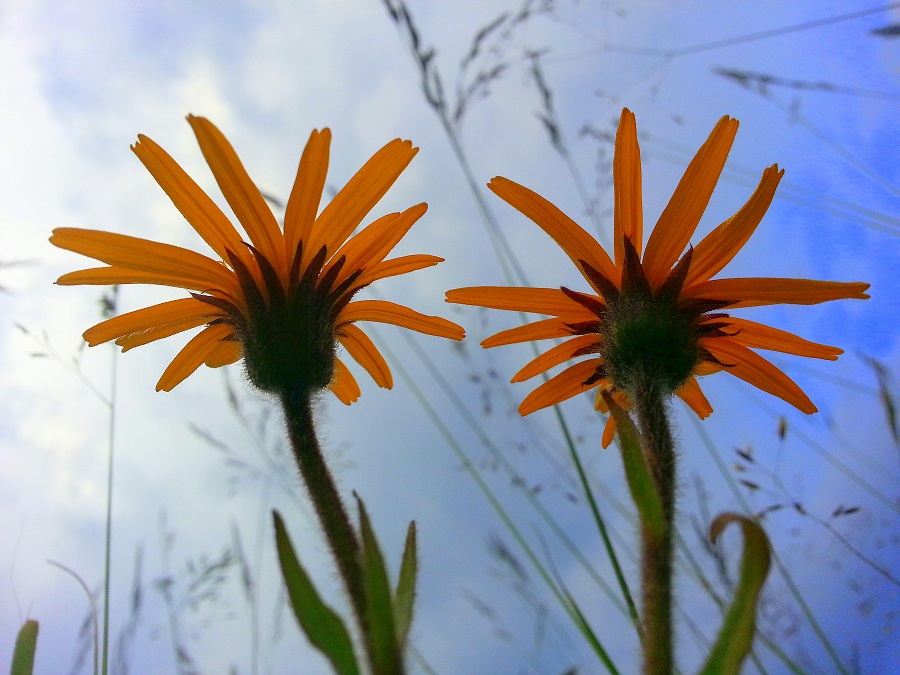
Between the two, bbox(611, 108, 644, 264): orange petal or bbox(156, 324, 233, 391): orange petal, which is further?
bbox(156, 324, 233, 391): orange petal

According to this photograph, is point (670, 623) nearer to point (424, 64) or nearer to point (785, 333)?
point (785, 333)

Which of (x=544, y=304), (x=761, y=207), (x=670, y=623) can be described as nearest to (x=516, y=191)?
(x=544, y=304)

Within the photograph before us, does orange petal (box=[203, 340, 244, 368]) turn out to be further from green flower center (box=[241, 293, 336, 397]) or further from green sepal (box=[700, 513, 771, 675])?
green sepal (box=[700, 513, 771, 675])

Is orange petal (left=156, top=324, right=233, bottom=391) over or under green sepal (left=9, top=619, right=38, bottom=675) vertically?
over

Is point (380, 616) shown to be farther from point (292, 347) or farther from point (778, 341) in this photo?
point (778, 341)

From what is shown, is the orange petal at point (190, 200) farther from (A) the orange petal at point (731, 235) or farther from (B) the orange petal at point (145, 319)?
(A) the orange petal at point (731, 235)

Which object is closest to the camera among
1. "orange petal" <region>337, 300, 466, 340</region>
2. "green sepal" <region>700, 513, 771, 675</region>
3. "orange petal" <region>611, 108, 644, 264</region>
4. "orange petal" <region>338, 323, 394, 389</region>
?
"green sepal" <region>700, 513, 771, 675</region>

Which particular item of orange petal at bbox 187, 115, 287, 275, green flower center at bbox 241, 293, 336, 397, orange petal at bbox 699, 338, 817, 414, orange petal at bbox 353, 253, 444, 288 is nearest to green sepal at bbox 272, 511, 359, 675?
green flower center at bbox 241, 293, 336, 397

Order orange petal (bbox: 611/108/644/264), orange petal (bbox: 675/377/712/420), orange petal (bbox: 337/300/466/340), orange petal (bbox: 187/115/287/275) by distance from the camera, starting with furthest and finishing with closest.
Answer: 1. orange petal (bbox: 675/377/712/420)
2. orange petal (bbox: 337/300/466/340)
3. orange petal (bbox: 611/108/644/264)
4. orange petal (bbox: 187/115/287/275)
